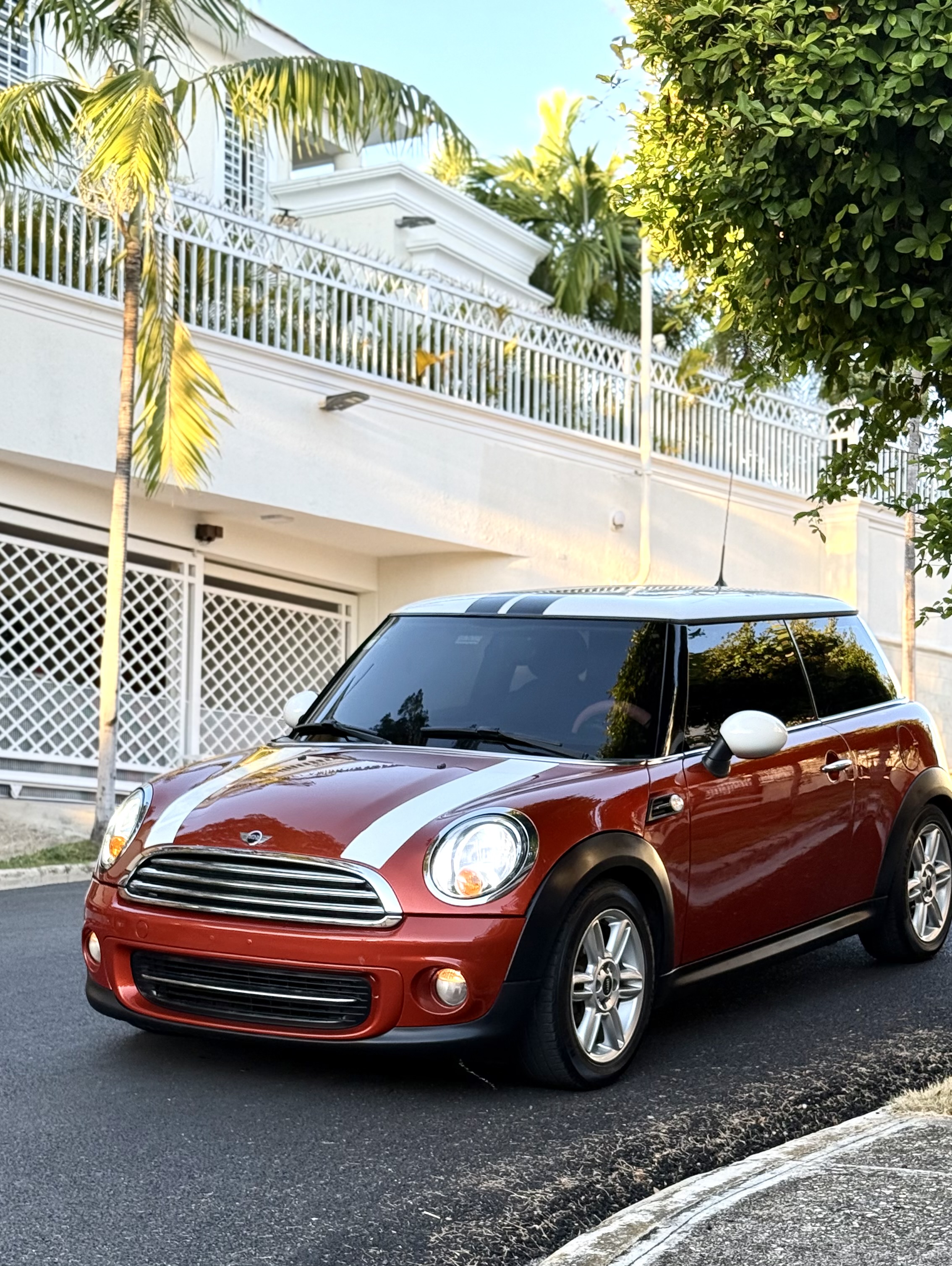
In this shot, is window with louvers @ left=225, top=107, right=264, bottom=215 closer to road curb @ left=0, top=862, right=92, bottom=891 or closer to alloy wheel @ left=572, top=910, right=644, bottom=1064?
road curb @ left=0, top=862, right=92, bottom=891

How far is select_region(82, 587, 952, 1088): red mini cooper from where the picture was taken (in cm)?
488

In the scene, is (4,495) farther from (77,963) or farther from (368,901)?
(368,901)

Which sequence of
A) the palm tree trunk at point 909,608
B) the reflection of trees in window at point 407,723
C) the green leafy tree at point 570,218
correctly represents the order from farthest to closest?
the green leafy tree at point 570,218
the palm tree trunk at point 909,608
the reflection of trees in window at point 407,723

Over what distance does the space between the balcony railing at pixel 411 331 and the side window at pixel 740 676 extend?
6.46m

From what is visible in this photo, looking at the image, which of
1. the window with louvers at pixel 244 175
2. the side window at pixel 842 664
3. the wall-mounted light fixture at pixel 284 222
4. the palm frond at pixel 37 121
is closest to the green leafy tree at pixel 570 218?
the window with louvers at pixel 244 175

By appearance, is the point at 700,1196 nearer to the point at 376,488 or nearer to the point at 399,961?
the point at 399,961

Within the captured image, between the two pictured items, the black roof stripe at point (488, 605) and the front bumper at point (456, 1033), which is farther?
the black roof stripe at point (488, 605)

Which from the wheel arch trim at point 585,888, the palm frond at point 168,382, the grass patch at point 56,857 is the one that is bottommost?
the grass patch at point 56,857

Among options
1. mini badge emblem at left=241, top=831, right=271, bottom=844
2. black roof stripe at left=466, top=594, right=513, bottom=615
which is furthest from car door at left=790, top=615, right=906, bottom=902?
mini badge emblem at left=241, top=831, right=271, bottom=844

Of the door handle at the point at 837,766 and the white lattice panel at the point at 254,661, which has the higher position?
the white lattice panel at the point at 254,661

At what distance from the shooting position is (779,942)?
6227 mm

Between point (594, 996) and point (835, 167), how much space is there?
9.77ft

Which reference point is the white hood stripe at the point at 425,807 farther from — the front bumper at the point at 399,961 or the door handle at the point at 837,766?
the door handle at the point at 837,766

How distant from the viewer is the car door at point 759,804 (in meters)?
5.75
